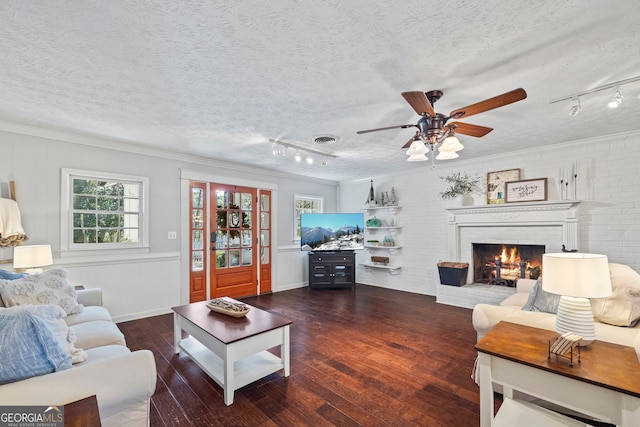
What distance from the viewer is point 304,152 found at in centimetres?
425

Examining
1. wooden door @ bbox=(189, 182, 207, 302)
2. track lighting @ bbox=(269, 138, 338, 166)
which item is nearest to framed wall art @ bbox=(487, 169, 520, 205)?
track lighting @ bbox=(269, 138, 338, 166)

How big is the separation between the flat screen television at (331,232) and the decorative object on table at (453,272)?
5.40 ft

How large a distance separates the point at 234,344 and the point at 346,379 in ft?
3.26

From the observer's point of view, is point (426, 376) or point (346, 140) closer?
point (426, 376)

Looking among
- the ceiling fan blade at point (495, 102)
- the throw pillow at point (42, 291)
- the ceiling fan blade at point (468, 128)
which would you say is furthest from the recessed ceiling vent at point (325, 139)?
the throw pillow at point (42, 291)

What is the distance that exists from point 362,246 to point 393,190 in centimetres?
129

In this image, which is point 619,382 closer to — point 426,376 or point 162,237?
point 426,376

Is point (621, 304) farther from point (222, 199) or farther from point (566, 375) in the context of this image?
point (222, 199)

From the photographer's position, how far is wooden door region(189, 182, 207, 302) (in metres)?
4.59

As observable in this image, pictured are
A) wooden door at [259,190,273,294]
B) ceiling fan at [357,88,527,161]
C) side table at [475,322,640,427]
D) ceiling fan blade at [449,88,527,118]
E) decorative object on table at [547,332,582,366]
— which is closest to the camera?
side table at [475,322,640,427]

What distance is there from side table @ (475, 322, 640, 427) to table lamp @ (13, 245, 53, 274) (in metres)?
3.86

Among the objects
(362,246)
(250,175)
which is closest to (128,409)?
(250,175)

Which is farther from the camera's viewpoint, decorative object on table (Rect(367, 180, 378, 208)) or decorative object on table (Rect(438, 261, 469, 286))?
decorative object on table (Rect(367, 180, 378, 208))

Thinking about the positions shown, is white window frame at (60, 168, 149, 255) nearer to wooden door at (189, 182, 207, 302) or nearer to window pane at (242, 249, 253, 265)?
wooden door at (189, 182, 207, 302)
